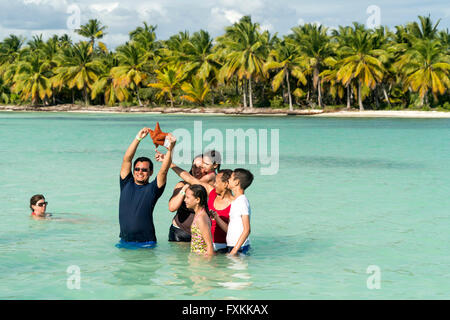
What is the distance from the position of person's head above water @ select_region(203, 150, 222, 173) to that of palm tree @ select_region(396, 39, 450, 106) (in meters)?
50.6

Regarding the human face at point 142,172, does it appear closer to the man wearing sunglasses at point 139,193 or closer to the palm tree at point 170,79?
the man wearing sunglasses at point 139,193

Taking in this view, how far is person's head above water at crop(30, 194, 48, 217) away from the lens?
37.2 ft

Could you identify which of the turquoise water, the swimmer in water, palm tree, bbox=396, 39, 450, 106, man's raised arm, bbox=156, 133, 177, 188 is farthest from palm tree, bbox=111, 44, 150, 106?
man's raised arm, bbox=156, 133, 177, 188

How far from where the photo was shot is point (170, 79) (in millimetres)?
68000

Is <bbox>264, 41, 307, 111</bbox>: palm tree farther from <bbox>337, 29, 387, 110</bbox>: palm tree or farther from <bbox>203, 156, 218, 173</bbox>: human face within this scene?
<bbox>203, 156, 218, 173</bbox>: human face

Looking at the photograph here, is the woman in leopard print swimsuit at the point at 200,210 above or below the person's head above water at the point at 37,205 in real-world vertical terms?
above

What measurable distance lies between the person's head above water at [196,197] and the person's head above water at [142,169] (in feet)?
1.61

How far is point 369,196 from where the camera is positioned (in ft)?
48.9

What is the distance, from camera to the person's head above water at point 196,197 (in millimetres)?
6996

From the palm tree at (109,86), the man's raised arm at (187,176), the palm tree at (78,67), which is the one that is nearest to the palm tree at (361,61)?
the palm tree at (109,86)

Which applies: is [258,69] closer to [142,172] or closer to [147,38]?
[147,38]

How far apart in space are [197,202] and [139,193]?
2.35ft

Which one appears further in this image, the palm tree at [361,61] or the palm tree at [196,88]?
the palm tree at [196,88]
